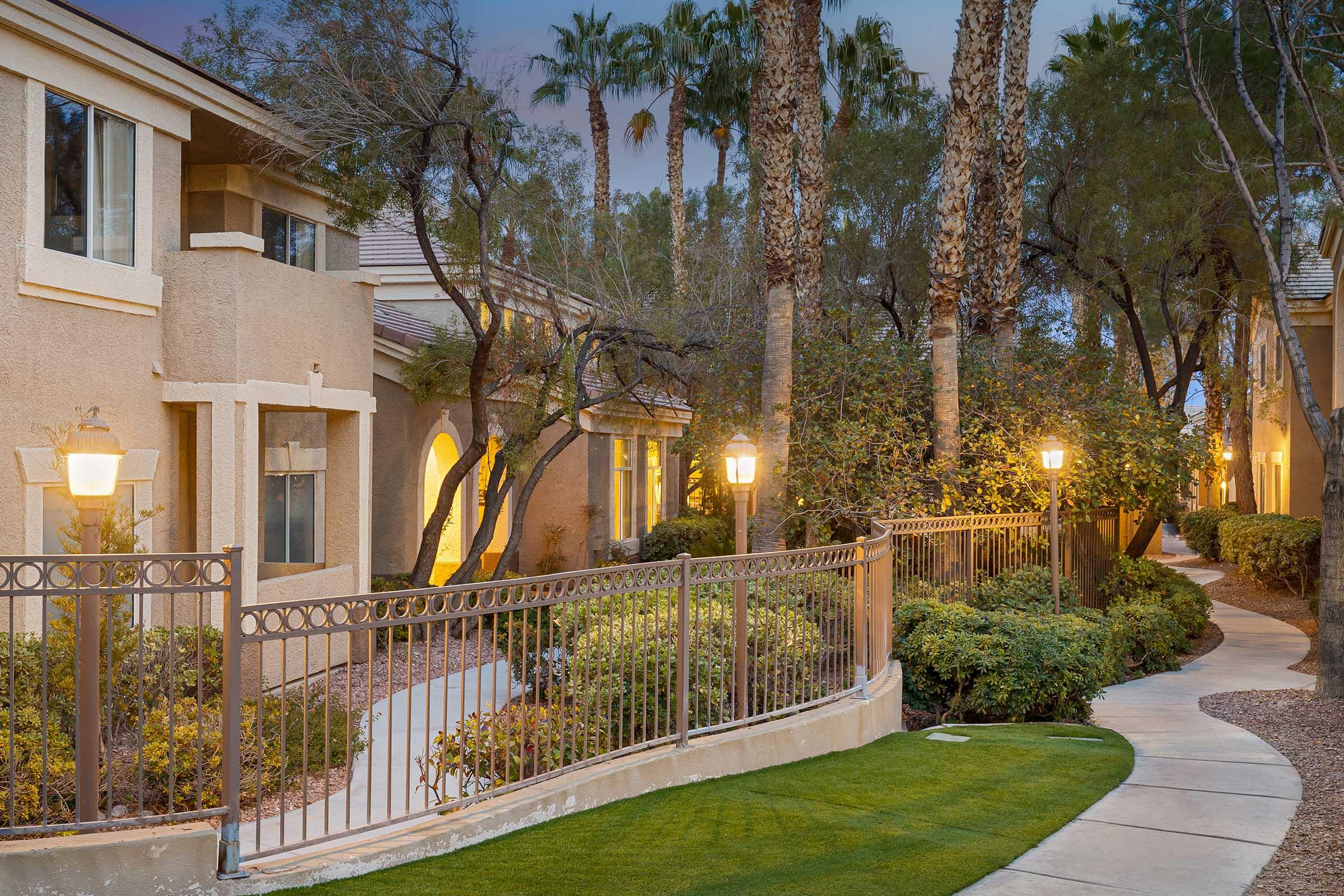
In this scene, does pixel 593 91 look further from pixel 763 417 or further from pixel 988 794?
pixel 988 794

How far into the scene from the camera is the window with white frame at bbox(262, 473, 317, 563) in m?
13.9

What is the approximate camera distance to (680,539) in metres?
25.4

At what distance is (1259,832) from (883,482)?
8.85m

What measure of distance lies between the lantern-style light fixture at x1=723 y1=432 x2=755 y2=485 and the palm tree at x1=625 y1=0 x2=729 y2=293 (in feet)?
69.6

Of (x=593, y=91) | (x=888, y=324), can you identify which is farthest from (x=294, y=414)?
(x=593, y=91)

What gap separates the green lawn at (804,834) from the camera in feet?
18.0

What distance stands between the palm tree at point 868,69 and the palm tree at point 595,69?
713 centimetres

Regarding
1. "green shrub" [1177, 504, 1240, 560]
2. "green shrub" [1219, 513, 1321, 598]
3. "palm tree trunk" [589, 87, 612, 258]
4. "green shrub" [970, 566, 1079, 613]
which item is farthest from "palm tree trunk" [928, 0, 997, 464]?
"palm tree trunk" [589, 87, 612, 258]

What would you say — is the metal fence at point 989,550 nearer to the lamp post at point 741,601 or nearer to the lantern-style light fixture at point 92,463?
the lamp post at point 741,601

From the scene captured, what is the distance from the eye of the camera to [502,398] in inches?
736

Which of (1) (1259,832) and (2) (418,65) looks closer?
(1) (1259,832)

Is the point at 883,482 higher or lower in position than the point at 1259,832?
higher

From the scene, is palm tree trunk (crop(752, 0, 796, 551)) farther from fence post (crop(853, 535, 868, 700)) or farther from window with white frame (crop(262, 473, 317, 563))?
window with white frame (crop(262, 473, 317, 563))

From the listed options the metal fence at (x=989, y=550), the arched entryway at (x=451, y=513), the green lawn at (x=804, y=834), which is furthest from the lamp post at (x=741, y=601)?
the arched entryway at (x=451, y=513)
